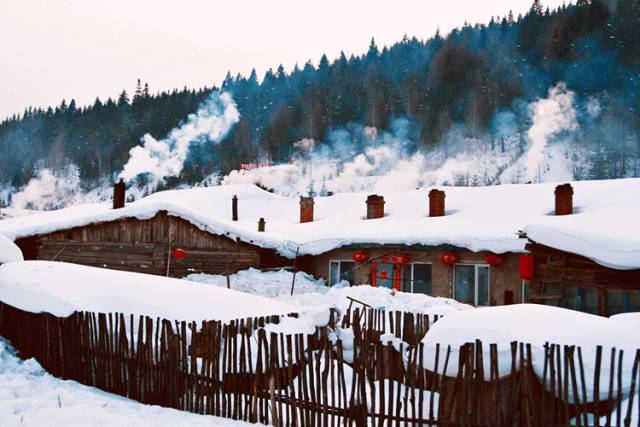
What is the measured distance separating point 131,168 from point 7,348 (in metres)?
55.2

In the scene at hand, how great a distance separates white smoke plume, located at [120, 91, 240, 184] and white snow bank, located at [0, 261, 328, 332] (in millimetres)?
55868

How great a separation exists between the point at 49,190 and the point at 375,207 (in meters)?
78.1

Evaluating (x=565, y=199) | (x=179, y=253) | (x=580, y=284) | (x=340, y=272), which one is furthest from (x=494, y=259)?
(x=179, y=253)

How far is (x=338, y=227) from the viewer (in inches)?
941

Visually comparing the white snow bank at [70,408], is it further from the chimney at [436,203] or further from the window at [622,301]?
the chimney at [436,203]

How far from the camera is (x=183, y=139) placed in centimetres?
8194

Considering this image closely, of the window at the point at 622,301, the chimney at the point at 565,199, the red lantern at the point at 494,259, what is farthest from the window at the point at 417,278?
the window at the point at 622,301

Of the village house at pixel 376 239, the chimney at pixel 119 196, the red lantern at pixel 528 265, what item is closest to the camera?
the red lantern at pixel 528 265

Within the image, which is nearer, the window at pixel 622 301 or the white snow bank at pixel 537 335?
the white snow bank at pixel 537 335

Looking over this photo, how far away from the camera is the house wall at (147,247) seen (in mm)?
22281

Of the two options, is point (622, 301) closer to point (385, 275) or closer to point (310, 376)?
point (385, 275)

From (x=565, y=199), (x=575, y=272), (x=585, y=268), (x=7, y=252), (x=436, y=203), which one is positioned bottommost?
(x=575, y=272)

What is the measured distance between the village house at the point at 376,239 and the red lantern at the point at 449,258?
1.4 inches

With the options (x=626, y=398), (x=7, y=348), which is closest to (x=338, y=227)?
(x=7, y=348)
